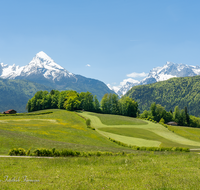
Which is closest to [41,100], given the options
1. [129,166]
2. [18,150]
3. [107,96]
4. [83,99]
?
[83,99]

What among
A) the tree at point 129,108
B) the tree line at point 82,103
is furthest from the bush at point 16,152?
the tree at point 129,108

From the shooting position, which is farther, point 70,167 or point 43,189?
point 70,167

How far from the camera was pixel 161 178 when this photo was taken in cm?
1559

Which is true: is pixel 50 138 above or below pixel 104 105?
below

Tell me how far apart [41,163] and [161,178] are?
13.7m

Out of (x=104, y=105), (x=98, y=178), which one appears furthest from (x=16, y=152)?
(x=104, y=105)

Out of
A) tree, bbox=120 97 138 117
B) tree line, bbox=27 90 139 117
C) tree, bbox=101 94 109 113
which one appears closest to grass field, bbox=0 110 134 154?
tree line, bbox=27 90 139 117

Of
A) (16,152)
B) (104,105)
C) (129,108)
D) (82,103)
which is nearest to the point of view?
(16,152)

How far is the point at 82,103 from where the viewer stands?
166 metres

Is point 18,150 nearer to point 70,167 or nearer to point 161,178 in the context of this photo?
point 70,167

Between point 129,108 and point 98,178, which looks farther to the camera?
point 129,108

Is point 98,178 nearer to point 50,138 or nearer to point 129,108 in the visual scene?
point 50,138

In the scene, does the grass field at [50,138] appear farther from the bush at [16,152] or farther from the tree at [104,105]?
the tree at [104,105]

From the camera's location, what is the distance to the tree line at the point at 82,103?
6200 inches
